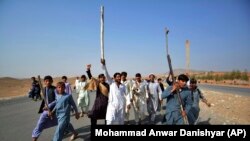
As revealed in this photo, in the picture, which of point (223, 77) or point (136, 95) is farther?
point (223, 77)

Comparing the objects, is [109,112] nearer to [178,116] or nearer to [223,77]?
[178,116]

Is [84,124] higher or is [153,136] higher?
[153,136]

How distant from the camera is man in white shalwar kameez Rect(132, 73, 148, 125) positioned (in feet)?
31.8

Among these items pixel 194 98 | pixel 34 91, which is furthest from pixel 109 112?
pixel 34 91

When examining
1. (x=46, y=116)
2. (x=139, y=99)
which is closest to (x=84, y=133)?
(x=46, y=116)

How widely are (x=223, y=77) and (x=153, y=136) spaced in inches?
2288

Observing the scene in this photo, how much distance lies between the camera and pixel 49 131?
8391 mm

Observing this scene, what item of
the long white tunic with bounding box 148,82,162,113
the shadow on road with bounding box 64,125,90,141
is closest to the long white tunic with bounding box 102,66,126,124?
the shadow on road with bounding box 64,125,90,141

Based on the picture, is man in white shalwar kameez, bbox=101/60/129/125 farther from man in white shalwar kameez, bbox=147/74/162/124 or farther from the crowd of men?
man in white shalwar kameez, bbox=147/74/162/124

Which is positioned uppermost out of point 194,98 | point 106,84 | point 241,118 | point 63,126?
point 106,84

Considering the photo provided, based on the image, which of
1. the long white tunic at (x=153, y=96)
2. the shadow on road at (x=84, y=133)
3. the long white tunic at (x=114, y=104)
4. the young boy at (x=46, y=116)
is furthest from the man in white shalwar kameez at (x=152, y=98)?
the young boy at (x=46, y=116)

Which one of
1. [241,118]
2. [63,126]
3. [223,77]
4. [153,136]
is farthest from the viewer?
[223,77]

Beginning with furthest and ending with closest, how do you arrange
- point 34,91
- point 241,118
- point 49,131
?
point 34,91, point 241,118, point 49,131

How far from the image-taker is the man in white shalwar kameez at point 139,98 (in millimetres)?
9695
